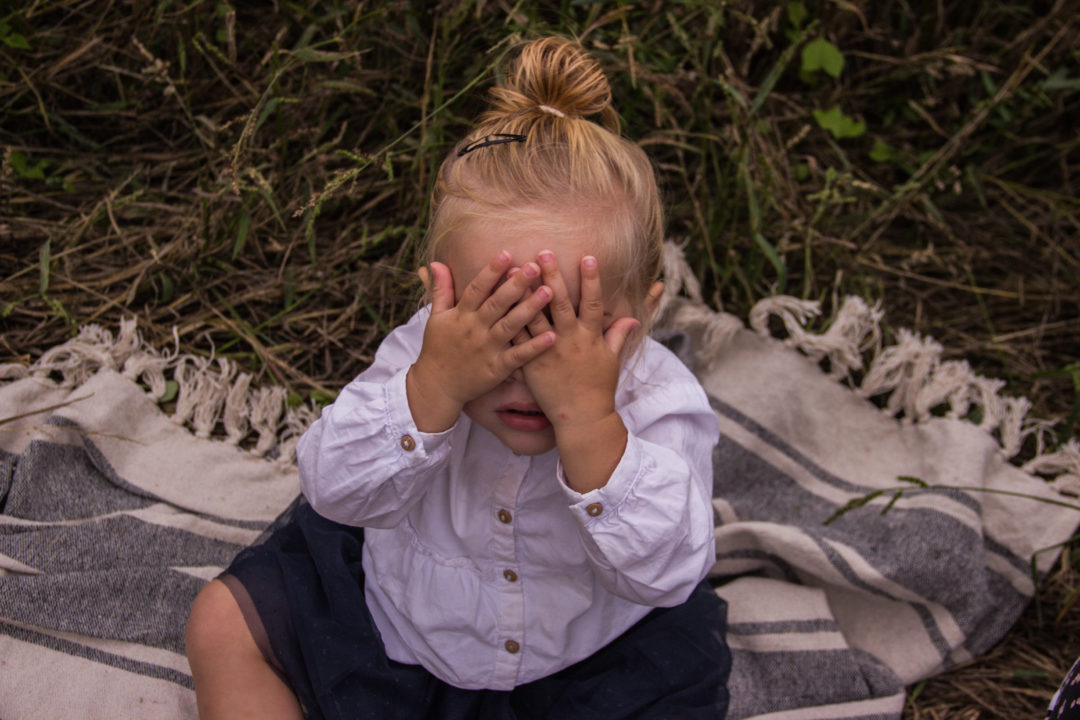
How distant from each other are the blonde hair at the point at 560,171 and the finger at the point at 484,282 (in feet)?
0.25

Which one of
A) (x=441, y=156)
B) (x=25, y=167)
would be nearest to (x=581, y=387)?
(x=441, y=156)

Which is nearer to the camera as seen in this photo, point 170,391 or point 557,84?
point 557,84

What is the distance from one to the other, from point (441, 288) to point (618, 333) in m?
0.23

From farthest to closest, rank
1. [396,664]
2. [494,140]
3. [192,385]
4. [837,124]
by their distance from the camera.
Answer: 1. [837,124]
2. [192,385]
3. [396,664]
4. [494,140]

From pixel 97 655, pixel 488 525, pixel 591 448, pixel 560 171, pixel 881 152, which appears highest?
pixel 560 171

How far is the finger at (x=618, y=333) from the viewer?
1.16 m

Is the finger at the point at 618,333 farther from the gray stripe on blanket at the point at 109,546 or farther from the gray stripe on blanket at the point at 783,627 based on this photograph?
the gray stripe on blanket at the point at 109,546

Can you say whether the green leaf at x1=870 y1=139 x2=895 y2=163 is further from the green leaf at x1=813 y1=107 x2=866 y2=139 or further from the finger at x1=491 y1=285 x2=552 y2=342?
the finger at x1=491 y1=285 x2=552 y2=342

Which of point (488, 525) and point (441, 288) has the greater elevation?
point (441, 288)

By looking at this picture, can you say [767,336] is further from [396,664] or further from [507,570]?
[396,664]

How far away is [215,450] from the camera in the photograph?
70.2 inches

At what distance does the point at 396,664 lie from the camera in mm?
1383

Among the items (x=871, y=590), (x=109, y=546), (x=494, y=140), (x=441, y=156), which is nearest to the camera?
(x=494, y=140)

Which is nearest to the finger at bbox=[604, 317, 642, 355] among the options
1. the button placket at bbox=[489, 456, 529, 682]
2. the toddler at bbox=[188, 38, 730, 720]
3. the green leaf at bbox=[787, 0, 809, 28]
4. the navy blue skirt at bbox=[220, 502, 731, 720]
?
the toddler at bbox=[188, 38, 730, 720]
